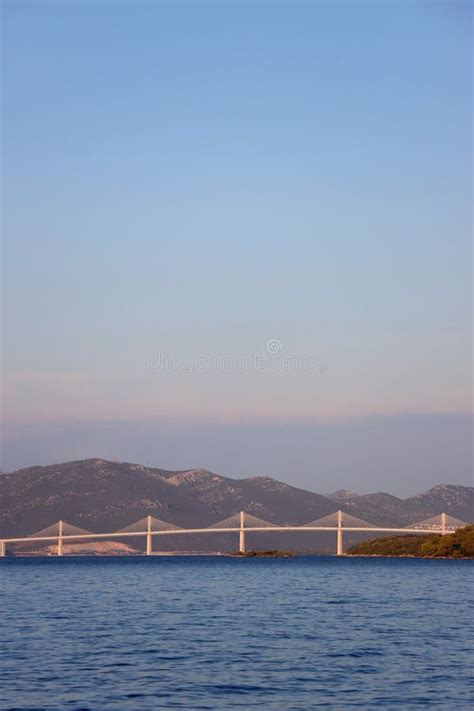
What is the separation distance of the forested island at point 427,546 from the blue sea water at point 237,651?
92.9m

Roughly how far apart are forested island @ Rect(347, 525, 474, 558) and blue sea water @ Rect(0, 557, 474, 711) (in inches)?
3659

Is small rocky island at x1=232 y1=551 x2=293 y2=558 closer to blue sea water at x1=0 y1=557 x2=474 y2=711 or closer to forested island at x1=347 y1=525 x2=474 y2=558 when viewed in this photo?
forested island at x1=347 y1=525 x2=474 y2=558

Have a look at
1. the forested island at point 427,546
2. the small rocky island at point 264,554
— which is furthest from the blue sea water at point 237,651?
the small rocky island at point 264,554

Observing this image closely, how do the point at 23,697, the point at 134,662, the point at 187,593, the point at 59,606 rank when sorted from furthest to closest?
the point at 187,593, the point at 59,606, the point at 134,662, the point at 23,697

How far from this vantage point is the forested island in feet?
502

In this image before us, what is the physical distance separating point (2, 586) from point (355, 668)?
49.5 meters

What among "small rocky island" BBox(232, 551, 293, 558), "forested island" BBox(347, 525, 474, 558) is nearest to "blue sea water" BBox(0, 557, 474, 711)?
"forested island" BBox(347, 525, 474, 558)

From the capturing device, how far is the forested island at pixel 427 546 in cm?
15288

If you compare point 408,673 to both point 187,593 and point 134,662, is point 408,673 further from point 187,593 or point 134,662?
point 187,593

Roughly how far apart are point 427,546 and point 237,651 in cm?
13117

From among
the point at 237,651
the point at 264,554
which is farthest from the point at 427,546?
the point at 237,651

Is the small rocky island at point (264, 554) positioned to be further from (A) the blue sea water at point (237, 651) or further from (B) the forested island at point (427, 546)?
(A) the blue sea water at point (237, 651)

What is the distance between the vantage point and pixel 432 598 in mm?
58594

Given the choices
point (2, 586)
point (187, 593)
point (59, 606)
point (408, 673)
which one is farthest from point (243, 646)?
point (2, 586)
